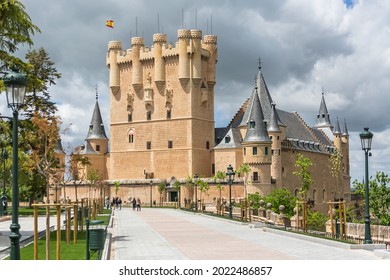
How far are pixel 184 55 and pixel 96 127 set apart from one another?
18696 mm

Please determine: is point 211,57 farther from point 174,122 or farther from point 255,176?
point 255,176

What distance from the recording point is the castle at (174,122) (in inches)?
2972

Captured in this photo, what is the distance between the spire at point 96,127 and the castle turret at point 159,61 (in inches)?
539

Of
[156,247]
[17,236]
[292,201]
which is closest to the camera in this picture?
[17,236]

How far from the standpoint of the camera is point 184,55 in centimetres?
7562

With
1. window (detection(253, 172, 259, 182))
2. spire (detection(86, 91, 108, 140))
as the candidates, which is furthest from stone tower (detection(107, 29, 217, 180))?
window (detection(253, 172, 259, 182))

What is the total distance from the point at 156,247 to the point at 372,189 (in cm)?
1503

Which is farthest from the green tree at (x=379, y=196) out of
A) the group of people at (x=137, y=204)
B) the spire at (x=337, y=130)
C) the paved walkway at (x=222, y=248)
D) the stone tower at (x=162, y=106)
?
the spire at (x=337, y=130)

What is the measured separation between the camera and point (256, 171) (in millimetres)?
67812

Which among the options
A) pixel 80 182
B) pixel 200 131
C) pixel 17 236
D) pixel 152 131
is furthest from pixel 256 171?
pixel 17 236

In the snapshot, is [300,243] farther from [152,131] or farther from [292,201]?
[152,131]

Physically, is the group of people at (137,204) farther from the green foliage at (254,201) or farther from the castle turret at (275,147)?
the castle turret at (275,147)

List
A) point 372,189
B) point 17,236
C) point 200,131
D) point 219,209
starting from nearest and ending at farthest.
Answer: point 17,236 → point 372,189 → point 219,209 → point 200,131

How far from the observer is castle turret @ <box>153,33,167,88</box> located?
3039 inches
